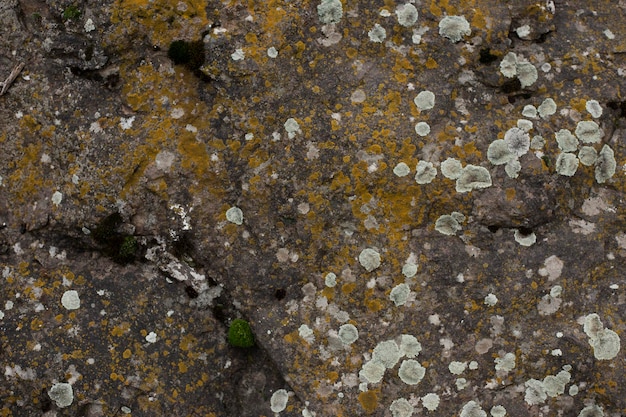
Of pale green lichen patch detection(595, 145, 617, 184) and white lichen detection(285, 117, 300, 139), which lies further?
pale green lichen patch detection(595, 145, 617, 184)

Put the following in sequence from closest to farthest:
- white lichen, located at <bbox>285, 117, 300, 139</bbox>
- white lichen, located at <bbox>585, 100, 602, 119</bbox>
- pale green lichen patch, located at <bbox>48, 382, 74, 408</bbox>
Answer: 1. pale green lichen patch, located at <bbox>48, 382, 74, 408</bbox>
2. white lichen, located at <bbox>285, 117, 300, 139</bbox>
3. white lichen, located at <bbox>585, 100, 602, 119</bbox>

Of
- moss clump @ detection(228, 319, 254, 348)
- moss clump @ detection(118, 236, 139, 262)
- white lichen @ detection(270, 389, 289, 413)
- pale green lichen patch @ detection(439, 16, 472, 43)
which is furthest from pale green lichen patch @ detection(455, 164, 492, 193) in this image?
moss clump @ detection(118, 236, 139, 262)

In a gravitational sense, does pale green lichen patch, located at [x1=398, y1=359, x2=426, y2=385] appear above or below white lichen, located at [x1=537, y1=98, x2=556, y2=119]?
below

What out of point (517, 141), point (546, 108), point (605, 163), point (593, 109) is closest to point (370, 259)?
point (517, 141)

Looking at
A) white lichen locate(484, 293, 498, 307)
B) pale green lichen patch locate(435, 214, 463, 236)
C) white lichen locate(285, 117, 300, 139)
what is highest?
white lichen locate(285, 117, 300, 139)

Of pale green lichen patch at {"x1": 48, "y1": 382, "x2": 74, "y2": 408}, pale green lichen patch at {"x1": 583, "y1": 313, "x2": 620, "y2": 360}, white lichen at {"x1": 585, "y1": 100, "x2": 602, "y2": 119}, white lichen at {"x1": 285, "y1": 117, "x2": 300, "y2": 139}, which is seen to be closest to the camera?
pale green lichen patch at {"x1": 48, "y1": 382, "x2": 74, "y2": 408}

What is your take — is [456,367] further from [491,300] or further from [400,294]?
[400,294]

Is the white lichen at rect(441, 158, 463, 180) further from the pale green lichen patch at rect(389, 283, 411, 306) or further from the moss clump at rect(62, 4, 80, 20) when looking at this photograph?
the moss clump at rect(62, 4, 80, 20)

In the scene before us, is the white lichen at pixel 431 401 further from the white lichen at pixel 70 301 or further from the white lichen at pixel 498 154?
the white lichen at pixel 70 301
